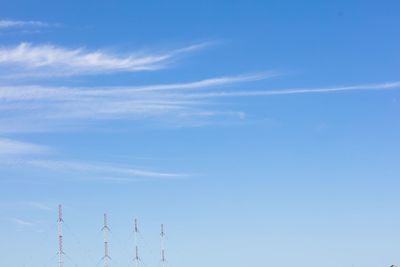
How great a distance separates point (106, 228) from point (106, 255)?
10436 millimetres

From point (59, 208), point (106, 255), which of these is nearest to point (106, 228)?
point (106, 255)

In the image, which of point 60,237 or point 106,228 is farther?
point 106,228

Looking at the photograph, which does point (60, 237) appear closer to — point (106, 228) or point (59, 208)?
point (59, 208)

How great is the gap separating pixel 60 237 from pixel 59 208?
29.4 ft

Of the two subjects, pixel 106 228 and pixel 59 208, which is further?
pixel 106 228

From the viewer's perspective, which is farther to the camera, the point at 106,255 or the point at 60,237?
the point at 106,255

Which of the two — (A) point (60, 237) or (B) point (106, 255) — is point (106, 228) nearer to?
(B) point (106, 255)

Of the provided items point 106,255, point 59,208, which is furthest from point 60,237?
point 106,255

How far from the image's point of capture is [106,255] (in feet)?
579

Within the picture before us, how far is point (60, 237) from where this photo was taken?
16075 centimetres

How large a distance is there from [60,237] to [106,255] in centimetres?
1965

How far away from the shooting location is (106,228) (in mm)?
184875

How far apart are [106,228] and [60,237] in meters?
25.4
